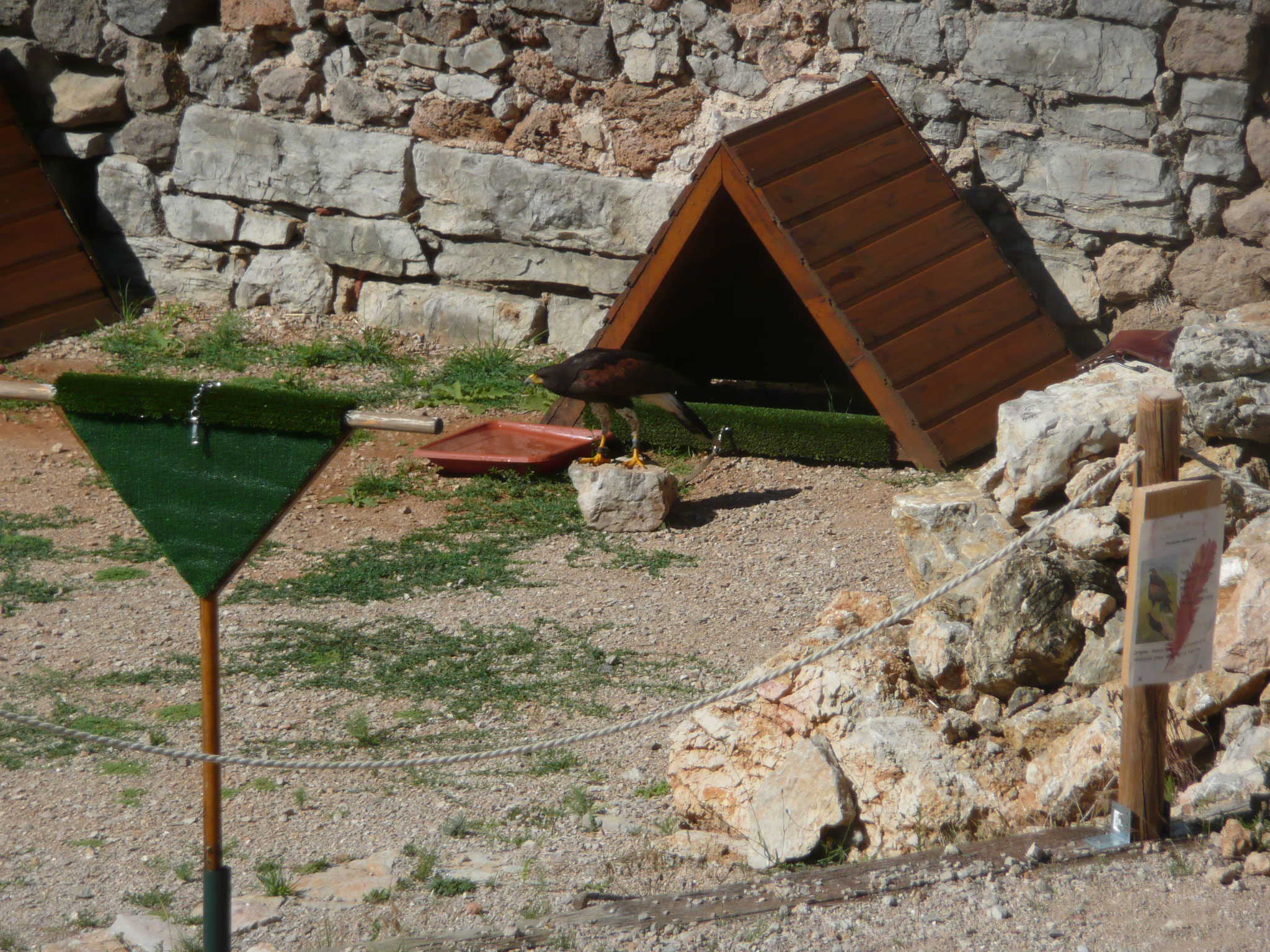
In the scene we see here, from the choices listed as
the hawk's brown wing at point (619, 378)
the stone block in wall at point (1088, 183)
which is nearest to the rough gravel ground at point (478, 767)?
the hawk's brown wing at point (619, 378)

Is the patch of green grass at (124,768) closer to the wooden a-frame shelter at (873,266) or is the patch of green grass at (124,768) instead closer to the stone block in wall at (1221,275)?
the wooden a-frame shelter at (873,266)

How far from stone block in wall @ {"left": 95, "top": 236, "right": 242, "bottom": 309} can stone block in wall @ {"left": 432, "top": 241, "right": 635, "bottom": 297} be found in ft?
5.69

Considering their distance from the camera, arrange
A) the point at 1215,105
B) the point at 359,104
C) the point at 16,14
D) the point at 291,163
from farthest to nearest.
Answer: the point at 16,14, the point at 291,163, the point at 359,104, the point at 1215,105

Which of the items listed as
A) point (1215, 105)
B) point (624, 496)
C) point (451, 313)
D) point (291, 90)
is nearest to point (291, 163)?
point (291, 90)

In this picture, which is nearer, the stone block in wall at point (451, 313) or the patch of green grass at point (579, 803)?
the patch of green grass at point (579, 803)

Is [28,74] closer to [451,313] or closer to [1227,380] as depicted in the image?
[451,313]

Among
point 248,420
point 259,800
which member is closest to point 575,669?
point 259,800

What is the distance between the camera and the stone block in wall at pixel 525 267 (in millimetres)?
7633

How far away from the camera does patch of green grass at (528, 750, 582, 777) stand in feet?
11.5

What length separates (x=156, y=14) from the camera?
8.18m

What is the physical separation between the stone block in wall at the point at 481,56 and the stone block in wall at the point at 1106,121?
3363 millimetres

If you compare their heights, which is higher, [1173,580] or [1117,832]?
[1173,580]

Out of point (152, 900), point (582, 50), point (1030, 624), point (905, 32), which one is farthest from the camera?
point (582, 50)

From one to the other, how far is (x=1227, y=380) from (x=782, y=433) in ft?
9.92
